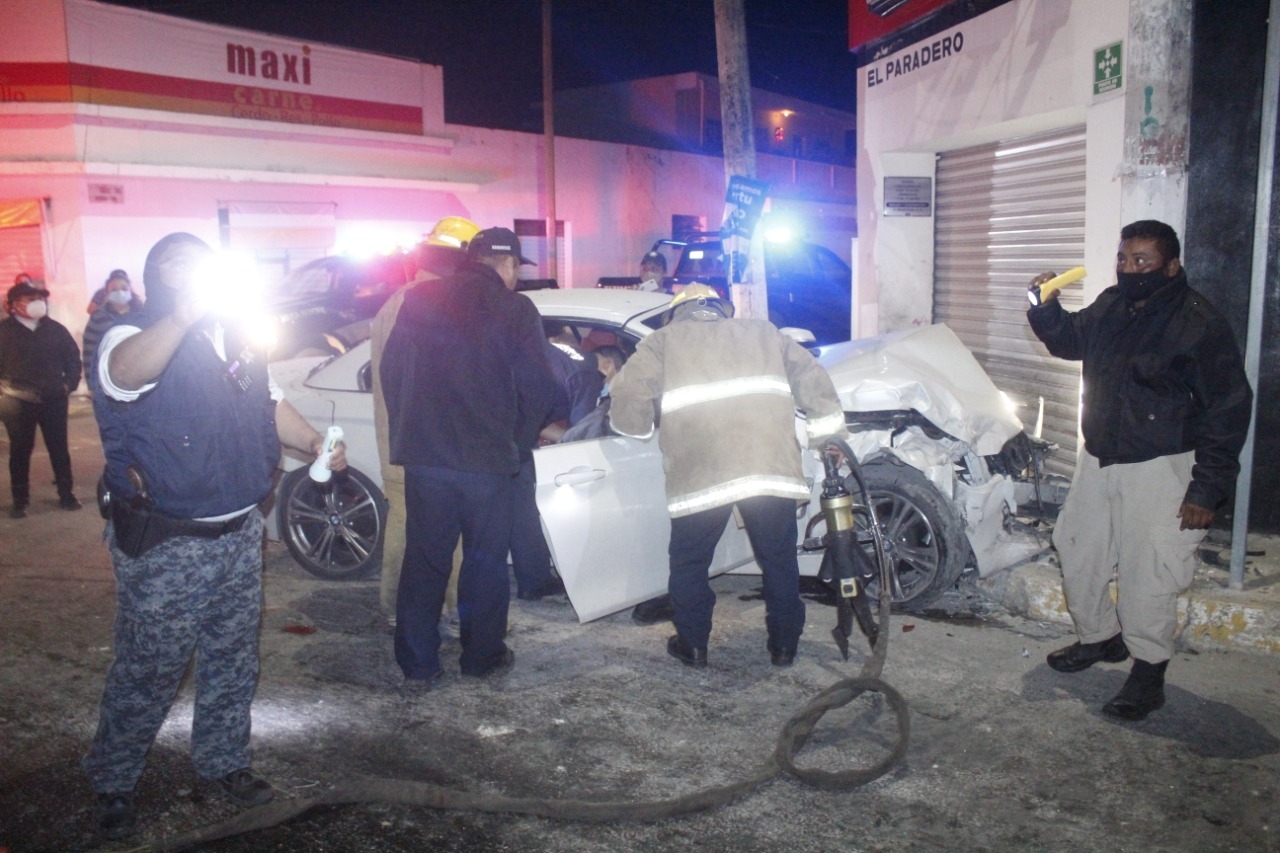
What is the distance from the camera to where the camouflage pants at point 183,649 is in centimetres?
332

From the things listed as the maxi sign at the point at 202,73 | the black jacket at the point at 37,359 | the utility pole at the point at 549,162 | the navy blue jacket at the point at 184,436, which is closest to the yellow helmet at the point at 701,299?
the navy blue jacket at the point at 184,436

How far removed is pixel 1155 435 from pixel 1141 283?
0.60 m

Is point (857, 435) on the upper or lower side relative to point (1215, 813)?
upper

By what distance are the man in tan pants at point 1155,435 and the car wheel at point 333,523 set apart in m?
3.75

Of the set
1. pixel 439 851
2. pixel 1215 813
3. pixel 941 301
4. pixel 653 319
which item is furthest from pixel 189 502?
pixel 941 301

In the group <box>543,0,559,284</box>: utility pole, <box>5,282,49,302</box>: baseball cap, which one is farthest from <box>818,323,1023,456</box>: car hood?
<box>543,0,559,284</box>: utility pole

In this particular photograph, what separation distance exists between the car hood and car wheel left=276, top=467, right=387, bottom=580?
106 inches

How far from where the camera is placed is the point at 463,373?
14.7ft

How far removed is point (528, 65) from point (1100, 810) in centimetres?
3270

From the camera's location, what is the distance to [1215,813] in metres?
3.49

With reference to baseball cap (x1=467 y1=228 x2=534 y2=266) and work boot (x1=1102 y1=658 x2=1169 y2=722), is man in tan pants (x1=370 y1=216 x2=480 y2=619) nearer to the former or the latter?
baseball cap (x1=467 y1=228 x2=534 y2=266)

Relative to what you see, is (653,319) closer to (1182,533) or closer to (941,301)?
(1182,533)

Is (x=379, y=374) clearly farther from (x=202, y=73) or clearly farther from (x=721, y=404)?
(x=202, y=73)

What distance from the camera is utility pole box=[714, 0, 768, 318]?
9.37 m
